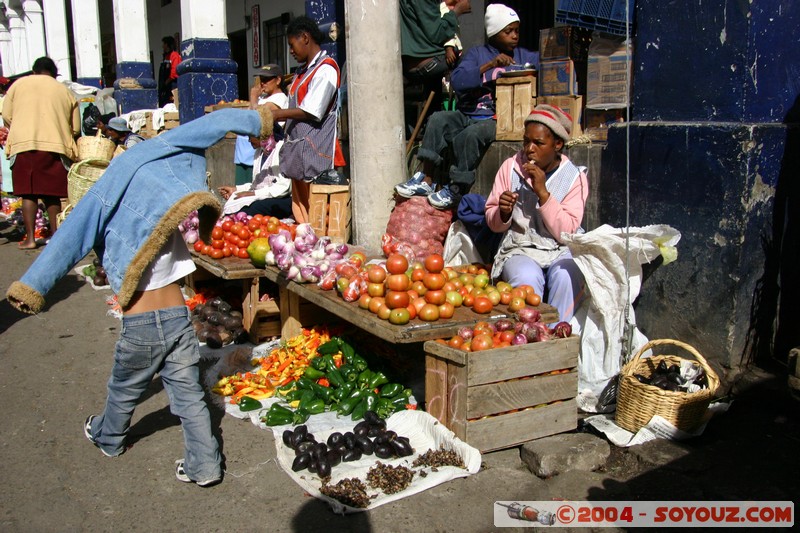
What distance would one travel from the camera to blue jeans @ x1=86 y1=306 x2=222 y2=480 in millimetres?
3461

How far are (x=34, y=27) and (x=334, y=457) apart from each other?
66.2 ft

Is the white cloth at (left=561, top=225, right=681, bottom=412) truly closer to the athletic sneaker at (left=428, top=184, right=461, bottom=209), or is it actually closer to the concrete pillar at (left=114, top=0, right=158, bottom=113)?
the athletic sneaker at (left=428, top=184, right=461, bottom=209)

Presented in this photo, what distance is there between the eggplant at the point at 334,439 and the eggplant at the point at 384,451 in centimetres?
20

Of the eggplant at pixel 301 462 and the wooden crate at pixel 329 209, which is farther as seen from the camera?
the wooden crate at pixel 329 209

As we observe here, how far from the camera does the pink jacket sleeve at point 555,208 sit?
4441mm

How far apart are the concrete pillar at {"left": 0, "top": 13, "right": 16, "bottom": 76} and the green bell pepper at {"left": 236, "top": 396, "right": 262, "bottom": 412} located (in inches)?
846

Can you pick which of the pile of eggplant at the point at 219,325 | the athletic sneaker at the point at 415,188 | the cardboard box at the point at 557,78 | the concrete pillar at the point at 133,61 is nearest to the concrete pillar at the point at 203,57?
the concrete pillar at the point at 133,61

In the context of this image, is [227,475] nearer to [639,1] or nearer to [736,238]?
[736,238]

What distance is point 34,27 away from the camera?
64.3ft

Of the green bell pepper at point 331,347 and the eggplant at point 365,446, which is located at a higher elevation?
the green bell pepper at point 331,347

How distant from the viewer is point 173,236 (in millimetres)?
3611

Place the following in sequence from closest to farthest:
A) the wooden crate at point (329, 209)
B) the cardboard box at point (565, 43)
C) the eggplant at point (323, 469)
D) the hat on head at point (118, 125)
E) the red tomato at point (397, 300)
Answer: the eggplant at point (323, 469), the red tomato at point (397, 300), the cardboard box at point (565, 43), the wooden crate at point (329, 209), the hat on head at point (118, 125)

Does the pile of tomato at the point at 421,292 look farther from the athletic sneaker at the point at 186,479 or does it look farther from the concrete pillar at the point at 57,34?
the concrete pillar at the point at 57,34

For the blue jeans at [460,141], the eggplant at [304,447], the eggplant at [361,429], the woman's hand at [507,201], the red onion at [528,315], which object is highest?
the blue jeans at [460,141]
